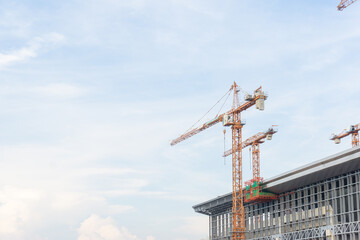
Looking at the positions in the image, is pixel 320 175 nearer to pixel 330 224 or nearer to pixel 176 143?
pixel 330 224

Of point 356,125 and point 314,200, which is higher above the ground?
point 356,125

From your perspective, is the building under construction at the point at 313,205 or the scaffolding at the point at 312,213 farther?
the scaffolding at the point at 312,213

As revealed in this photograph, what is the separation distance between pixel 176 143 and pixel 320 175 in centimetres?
7122

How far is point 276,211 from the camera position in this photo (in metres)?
123

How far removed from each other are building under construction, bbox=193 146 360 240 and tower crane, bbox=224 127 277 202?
1.48 metres

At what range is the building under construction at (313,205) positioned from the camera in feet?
320

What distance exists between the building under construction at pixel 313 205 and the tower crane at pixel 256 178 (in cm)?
148

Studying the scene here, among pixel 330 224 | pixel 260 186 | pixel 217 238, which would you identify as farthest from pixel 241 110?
pixel 330 224

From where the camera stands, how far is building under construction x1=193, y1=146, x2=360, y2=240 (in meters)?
97.7

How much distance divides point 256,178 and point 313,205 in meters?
23.8

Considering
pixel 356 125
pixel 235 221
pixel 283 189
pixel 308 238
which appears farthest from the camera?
pixel 356 125

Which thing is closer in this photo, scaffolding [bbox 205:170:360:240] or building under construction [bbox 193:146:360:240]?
building under construction [bbox 193:146:360:240]

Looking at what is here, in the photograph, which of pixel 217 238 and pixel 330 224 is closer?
pixel 330 224

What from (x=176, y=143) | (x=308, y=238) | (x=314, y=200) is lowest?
(x=308, y=238)
